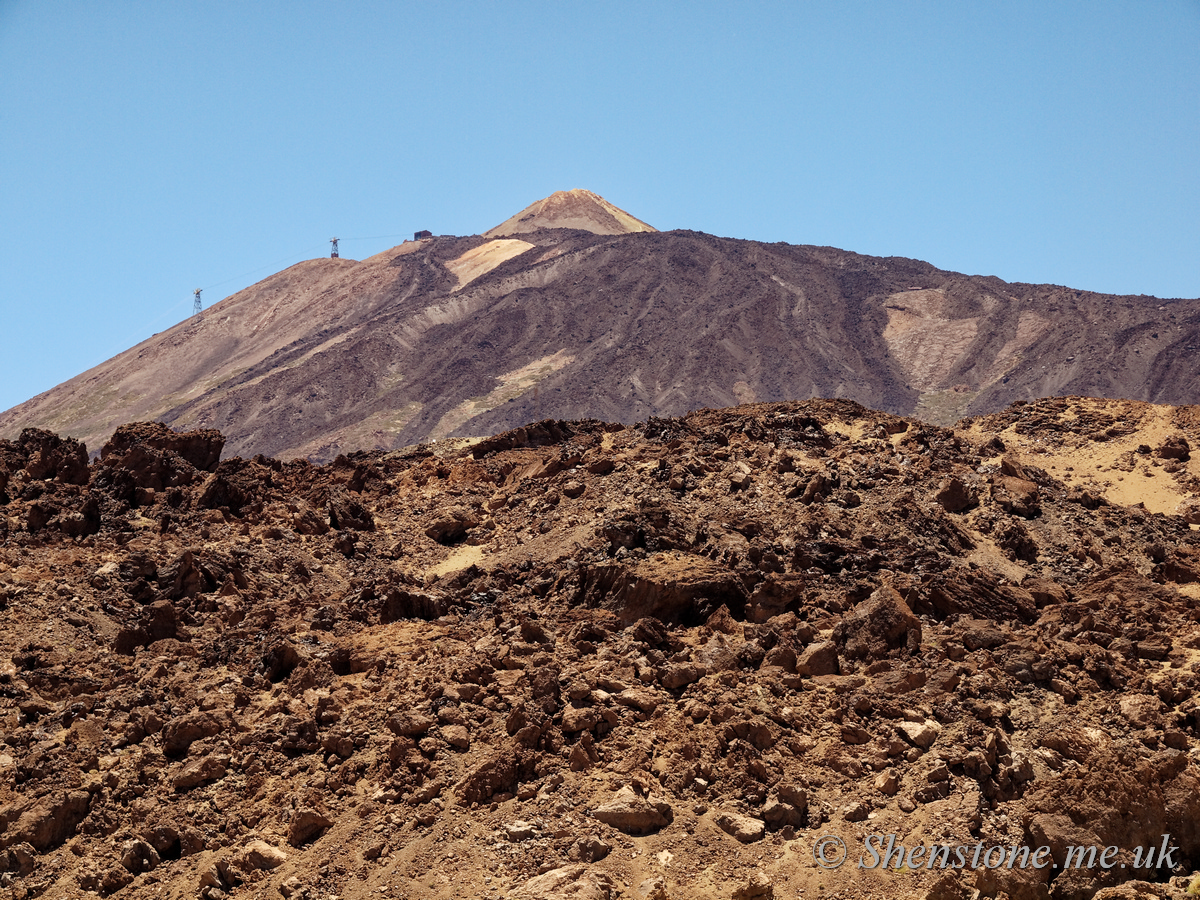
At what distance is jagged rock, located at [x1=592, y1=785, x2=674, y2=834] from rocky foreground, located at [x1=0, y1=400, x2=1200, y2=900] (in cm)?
3

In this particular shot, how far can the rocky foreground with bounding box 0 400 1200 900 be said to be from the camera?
37.0 feet

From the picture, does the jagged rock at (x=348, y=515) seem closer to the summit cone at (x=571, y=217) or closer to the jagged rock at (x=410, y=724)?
the jagged rock at (x=410, y=724)

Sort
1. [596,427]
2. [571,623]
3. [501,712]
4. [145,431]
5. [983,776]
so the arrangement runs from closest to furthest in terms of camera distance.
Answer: [983,776] < [501,712] < [571,623] < [145,431] < [596,427]

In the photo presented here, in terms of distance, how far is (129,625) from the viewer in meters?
18.0

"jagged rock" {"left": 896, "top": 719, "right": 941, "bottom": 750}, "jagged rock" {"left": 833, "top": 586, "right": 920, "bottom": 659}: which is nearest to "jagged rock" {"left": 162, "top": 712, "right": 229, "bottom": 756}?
"jagged rock" {"left": 833, "top": 586, "right": 920, "bottom": 659}

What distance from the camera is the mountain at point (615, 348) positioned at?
256 ft

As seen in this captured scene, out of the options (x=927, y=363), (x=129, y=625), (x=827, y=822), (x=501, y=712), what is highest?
(x=927, y=363)

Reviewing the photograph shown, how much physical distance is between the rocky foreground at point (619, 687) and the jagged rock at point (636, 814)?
0.03m

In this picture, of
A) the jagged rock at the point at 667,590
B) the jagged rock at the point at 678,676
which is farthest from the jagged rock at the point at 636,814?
the jagged rock at the point at 667,590

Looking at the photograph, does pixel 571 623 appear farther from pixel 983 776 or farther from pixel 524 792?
pixel 983 776

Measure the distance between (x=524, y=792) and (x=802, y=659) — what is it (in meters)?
3.88

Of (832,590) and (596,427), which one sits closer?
(832,590)

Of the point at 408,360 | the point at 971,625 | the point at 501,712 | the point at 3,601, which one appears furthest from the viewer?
the point at 408,360

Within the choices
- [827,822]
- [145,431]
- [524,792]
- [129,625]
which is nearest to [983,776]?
[827,822]
